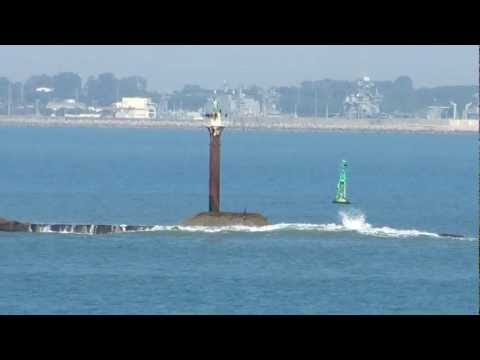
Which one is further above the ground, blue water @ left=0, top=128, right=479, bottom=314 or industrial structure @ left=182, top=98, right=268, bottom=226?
industrial structure @ left=182, top=98, right=268, bottom=226

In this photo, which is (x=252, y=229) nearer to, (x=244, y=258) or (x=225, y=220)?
(x=225, y=220)

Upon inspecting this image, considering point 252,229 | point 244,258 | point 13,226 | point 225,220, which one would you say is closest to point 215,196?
point 225,220

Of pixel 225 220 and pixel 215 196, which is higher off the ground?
pixel 215 196

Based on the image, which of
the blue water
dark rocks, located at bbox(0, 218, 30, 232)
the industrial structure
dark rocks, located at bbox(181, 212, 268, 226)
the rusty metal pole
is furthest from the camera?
dark rocks, located at bbox(181, 212, 268, 226)

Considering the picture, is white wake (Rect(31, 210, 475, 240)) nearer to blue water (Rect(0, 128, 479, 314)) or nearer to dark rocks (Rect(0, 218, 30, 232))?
blue water (Rect(0, 128, 479, 314))

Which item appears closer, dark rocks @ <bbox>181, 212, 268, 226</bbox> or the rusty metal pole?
the rusty metal pole

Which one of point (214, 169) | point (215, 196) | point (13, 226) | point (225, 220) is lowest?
point (13, 226)

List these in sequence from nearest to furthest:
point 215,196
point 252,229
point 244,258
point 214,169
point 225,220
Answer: point 244,258
point 214,169
point 215,196
point 225,220
point 252,229

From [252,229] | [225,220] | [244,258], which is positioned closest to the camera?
[244,258]

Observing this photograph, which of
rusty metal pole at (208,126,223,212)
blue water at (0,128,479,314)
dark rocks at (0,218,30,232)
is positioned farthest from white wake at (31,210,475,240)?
rusty metal pole at (208,126,223,212)

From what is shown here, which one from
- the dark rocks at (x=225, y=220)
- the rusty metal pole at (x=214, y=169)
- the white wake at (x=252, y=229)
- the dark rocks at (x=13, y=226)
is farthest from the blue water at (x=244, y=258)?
the rusty metal pole at (x=214, y=169)

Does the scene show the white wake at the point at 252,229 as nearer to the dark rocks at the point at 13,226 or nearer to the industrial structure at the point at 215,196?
the industrial structure at the point at 215,196
